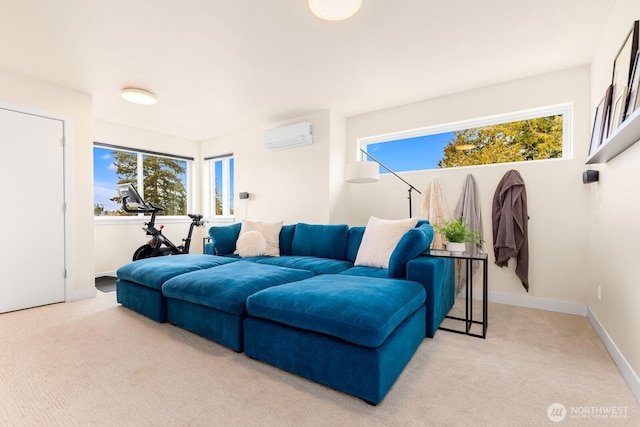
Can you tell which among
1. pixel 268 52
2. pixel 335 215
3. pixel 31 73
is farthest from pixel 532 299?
pixel 31 73

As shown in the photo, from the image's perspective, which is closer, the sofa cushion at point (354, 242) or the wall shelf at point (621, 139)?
the wall shelf at point (621, 139)

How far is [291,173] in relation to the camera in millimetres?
4641

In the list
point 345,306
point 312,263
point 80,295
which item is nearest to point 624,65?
point 345,306

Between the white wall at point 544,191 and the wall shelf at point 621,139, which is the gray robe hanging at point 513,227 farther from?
the wall shelf at point 621,139

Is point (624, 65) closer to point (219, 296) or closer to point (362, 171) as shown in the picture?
point (362, 171)

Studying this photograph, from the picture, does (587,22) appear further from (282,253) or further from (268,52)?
(282,253)

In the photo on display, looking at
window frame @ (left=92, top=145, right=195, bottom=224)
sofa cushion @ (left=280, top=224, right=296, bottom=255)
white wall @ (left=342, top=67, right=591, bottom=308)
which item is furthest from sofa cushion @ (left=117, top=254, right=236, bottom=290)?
white wall @ (left=342, top=67, right=591, bottom=308)

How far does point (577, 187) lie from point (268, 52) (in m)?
3.35

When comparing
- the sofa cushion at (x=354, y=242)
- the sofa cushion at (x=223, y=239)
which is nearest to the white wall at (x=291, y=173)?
the sofa cushion at (x=354, y=242)

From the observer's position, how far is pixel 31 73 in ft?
10.2

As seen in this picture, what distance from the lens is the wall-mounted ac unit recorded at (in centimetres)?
430

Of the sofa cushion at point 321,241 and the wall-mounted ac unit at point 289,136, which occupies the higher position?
the wall-mounted ac unit at point 289,136

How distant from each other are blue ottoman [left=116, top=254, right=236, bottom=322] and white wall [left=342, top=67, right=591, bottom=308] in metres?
3.05

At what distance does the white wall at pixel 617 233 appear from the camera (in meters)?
1.71
